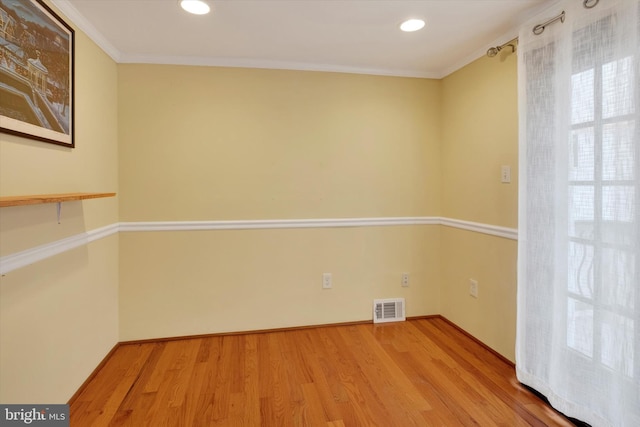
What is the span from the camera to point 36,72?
1481 mm

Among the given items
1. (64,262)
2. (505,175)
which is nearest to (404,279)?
(505,175)

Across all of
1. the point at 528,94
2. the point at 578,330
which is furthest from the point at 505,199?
the point at 578,330

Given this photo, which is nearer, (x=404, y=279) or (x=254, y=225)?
(x=254, y=225)

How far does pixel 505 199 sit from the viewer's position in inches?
86.9

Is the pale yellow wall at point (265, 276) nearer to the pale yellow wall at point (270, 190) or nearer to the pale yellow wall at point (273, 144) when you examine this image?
the pale yellow wall at point (270, 190)

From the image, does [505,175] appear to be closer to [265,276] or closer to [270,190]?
[270,190]

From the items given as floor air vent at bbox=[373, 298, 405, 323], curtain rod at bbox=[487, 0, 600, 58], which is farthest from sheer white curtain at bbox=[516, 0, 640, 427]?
floor air vent at bbox=[373, 298, 405, 323]

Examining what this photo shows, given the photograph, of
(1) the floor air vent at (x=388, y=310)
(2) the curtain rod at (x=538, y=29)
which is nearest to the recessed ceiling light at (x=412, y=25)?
(2) the curtain rod at (x=538, y=29)

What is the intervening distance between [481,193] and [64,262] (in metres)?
2.66

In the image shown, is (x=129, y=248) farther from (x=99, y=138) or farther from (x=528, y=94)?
(x=528, y=94)

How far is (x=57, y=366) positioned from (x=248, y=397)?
3.23 feet

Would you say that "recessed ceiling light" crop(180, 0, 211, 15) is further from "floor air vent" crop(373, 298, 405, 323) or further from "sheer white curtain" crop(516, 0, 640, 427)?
"floor air vent" crop(373, 298, 405, 323)

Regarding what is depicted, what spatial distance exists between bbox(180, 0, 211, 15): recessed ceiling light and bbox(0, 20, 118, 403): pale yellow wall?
2.18ft

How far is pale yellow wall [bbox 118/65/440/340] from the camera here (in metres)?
2.51
